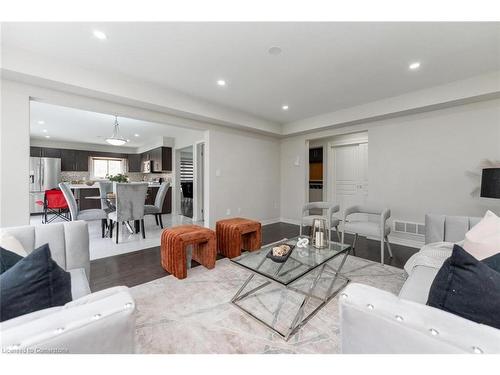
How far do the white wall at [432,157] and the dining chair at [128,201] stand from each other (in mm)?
4117

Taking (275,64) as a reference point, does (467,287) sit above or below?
below

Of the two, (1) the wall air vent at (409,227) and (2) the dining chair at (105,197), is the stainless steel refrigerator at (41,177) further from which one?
(1) the wall air vent at (409,227)

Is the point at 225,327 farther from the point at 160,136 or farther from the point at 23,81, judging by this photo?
the point at 160,136

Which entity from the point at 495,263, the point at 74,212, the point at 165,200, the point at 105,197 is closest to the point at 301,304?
the point at 495,263

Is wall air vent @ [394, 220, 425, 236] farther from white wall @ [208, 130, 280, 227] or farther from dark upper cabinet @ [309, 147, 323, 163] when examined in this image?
dark upper cabinet @ [309, 147, 323, 163]

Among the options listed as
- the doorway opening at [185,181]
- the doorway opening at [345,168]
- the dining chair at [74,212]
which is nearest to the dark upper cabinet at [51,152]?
the doorway opening at [185,181]

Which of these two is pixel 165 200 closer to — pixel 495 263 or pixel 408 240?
pixel 408 240

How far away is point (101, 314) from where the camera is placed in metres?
0.70

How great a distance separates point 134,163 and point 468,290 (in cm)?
913

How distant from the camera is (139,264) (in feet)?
9.05

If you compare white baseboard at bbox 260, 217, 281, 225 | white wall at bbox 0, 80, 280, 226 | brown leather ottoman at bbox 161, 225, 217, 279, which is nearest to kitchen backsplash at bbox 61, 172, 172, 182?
white wall at bbox 0, 80, 280, 226
